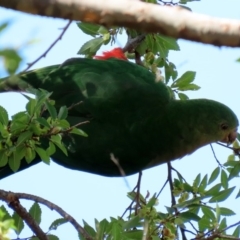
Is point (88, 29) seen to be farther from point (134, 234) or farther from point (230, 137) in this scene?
point (134, 234)

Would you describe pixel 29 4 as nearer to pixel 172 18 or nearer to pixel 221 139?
pixel 172 18

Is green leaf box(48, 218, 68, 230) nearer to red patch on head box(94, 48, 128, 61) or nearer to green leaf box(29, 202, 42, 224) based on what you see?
green leaf box(29, 202, 42, 224)

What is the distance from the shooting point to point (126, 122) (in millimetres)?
3869

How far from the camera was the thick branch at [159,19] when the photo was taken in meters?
1.45

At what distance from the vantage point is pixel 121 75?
4.02 metres

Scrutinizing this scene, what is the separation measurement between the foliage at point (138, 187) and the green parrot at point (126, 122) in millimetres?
155

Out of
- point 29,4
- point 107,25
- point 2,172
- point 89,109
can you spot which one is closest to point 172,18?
point 107,25

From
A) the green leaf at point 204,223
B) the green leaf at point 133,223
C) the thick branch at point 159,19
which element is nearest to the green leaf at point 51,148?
the green leaf at point 133,223

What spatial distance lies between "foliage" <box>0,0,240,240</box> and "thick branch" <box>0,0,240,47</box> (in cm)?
111

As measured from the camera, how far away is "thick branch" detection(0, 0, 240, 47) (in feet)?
4.74

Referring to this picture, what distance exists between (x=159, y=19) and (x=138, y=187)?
A: 2.13 metres

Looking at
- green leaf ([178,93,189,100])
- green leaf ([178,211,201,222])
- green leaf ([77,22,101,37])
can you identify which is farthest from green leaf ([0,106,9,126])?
green leaf ([178,93,189,100])

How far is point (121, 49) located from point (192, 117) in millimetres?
775

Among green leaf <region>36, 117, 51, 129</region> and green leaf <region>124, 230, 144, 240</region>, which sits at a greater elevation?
green leaf <region>36, 117, 51, 129</region>
